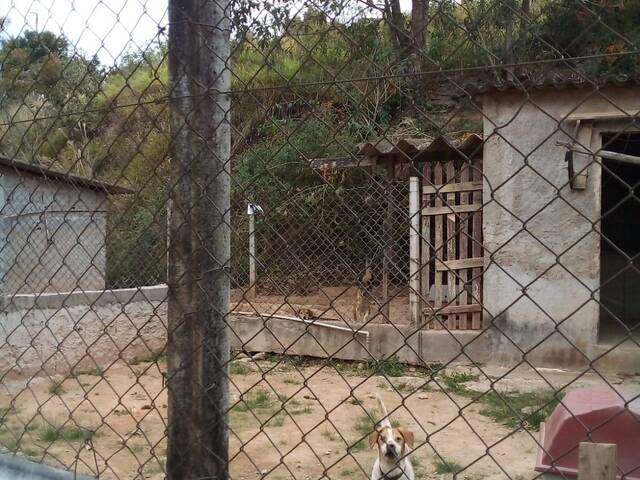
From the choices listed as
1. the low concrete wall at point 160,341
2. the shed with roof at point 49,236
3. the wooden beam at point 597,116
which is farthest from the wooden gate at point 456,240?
A: the shed with roof at point 49,236

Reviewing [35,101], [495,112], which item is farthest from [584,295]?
[35,101]

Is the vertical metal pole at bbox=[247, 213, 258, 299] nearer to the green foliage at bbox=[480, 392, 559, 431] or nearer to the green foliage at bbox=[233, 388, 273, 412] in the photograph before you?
the green foliage at bbox=[233, 388, 273, 412]

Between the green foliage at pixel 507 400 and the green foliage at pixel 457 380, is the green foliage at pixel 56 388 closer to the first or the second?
the green foliage at pixel 507 400

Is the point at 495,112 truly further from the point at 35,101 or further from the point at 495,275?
the point at 35,101

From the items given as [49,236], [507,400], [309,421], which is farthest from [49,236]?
[507,400]

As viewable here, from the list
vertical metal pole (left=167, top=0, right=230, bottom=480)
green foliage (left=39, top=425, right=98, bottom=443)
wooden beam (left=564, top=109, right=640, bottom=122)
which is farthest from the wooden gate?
vertical metal pole (left=167, top=0, right=230, bottom=480)

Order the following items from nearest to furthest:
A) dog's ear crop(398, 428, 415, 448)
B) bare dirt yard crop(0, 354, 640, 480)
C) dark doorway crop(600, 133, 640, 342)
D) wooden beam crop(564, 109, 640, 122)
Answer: dog's ear crop(398, 428, 415, 448) < bare dirt yard crop(0, 354, 640, 480) < wooden beam crop(564, 109, 640, 122) < dark doorway crop(600, 133, 640, 342)

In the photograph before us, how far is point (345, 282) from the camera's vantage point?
8438mm

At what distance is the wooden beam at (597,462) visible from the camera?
1205 millimetres

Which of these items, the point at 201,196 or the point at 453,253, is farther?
the point at 453,253

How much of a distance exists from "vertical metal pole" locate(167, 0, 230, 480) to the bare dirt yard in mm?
1556

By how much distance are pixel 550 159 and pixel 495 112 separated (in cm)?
75

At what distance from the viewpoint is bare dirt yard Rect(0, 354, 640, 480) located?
13.5 ft

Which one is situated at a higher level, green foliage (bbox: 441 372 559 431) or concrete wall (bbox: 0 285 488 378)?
concrete wall (bbox: 0 285 488 378)
